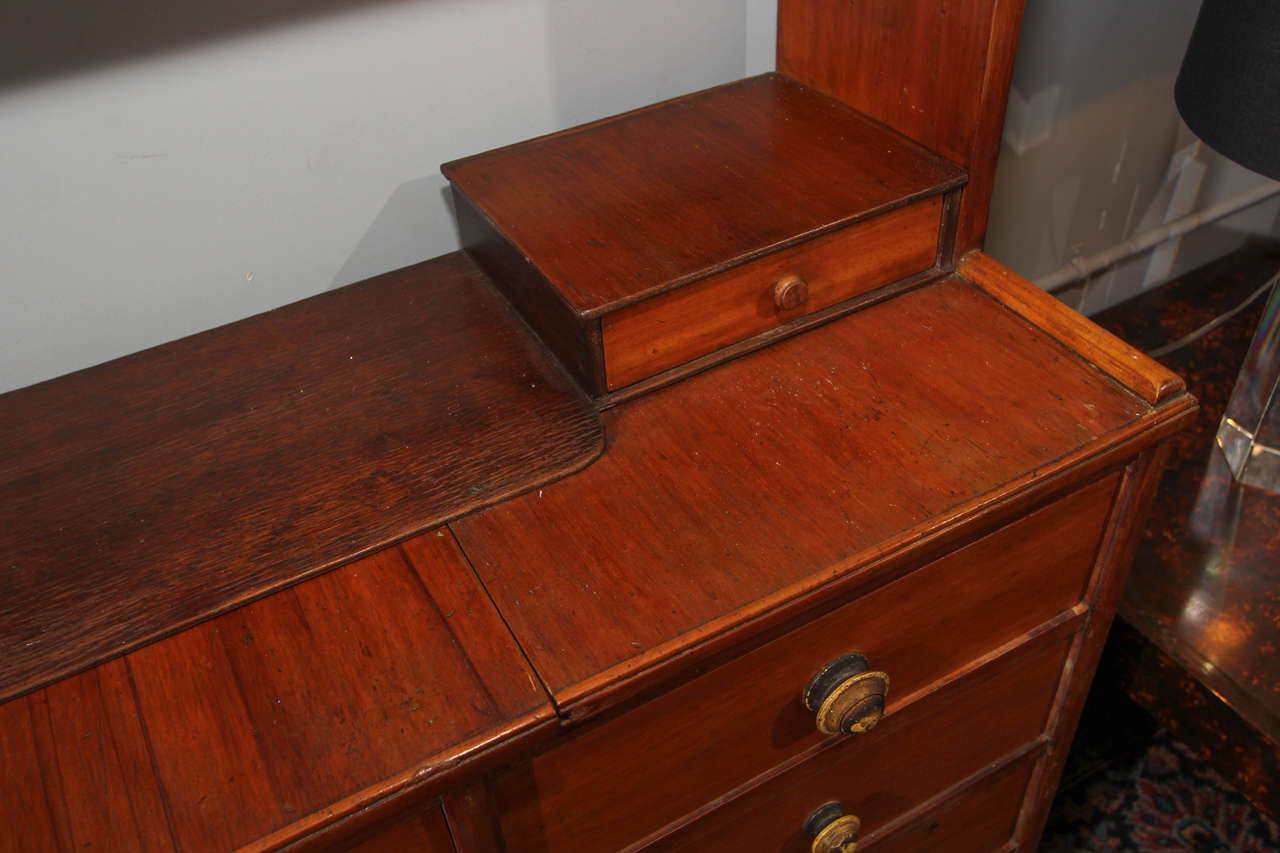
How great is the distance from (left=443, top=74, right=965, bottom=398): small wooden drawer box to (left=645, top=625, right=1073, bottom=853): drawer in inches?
14.5

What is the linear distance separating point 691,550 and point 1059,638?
464 millimetres

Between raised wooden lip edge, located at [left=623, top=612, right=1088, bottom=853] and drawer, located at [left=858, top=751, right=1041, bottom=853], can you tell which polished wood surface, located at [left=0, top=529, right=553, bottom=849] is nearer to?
raised wooden lip edge, located at [left=623, top=612, right=1088, bottom=853]

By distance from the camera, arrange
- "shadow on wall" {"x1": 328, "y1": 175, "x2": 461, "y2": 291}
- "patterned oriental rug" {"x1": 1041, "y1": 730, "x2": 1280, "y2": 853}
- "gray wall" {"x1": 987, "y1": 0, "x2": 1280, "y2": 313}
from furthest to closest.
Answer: "patterned oriental rug" {"x1": 1041, "y1": 730, "x2": 1280, "y2": 853}, "gray wall" {"x1": 987, "y1": 0, "x2": 1280, "y2": 313}, "shadow on wall" {"x1": 328, "y1": 175, "x2": 461, "y2": 291}

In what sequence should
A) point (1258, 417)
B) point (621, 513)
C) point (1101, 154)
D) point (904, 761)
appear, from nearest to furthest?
point (621, 513)
point (904, 761)
point (1258, 417)
point (1101, 154)

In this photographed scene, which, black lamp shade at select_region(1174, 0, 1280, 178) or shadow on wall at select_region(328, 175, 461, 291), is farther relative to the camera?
shadow on wall at select_region(328, 175, 461, 291)

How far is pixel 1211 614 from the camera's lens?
1075mm

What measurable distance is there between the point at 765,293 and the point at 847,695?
344 mm

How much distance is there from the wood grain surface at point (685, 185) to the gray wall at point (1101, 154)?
1.35 ft

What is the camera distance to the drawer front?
2.69 feet

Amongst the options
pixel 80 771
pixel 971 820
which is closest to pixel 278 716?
pixel 80 771

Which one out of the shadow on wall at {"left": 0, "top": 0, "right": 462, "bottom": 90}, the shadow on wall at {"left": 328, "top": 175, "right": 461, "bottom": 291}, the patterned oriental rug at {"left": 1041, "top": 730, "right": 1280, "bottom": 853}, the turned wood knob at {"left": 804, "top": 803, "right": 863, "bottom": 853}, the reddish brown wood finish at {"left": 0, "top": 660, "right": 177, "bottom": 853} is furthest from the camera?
the patterned oriental rug at {"left": 1041, "top": 730, "right": 1280, "bottom": 853}

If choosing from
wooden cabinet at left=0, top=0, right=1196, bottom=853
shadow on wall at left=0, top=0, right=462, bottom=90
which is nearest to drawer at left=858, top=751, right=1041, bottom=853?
wooden cabinet at left=0, top=0, right=1196, bottom=853

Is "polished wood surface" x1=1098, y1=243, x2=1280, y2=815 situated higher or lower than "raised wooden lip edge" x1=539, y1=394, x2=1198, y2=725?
lower

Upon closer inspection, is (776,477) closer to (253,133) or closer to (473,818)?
(473,818)
